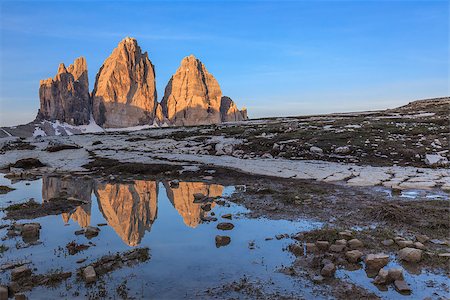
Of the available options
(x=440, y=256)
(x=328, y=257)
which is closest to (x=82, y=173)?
(x=328, y=257)

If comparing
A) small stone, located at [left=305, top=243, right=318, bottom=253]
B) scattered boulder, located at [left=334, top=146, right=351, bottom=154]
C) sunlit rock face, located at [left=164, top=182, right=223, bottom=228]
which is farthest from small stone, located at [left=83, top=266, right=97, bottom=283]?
scattered boulder, located at [left=334, top=146, right=351, bottom=154]

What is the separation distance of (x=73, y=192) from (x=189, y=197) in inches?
269

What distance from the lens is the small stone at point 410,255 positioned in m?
8.53

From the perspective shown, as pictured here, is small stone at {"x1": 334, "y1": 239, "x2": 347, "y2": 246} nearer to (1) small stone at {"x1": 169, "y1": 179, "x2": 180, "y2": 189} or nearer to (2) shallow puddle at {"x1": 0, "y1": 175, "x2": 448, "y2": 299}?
(2) shallow puddle at {"x1": 0, "y1": 175, "x2": 448, "y2": 299}

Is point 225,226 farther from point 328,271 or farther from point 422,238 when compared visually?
point 422,238

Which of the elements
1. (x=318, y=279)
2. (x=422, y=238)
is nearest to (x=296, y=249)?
(x=318, y=279)

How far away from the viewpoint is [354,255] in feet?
28.3

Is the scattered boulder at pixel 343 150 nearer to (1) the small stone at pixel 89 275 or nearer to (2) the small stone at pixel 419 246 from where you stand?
(2) the small stone at pixel 419 246

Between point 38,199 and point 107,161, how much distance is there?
1139 centimetres

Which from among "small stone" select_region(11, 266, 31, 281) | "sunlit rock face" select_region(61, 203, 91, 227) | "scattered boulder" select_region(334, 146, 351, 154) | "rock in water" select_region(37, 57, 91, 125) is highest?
"rock in water" select_region(37, 57, 91, 125)

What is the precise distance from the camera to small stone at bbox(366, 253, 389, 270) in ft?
26.9

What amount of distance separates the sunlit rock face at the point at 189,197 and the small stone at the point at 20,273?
5.40 meters

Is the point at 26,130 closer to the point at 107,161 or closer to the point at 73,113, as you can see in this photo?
the point at 73,113

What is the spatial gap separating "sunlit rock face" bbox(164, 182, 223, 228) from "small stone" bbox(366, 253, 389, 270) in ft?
19.7
